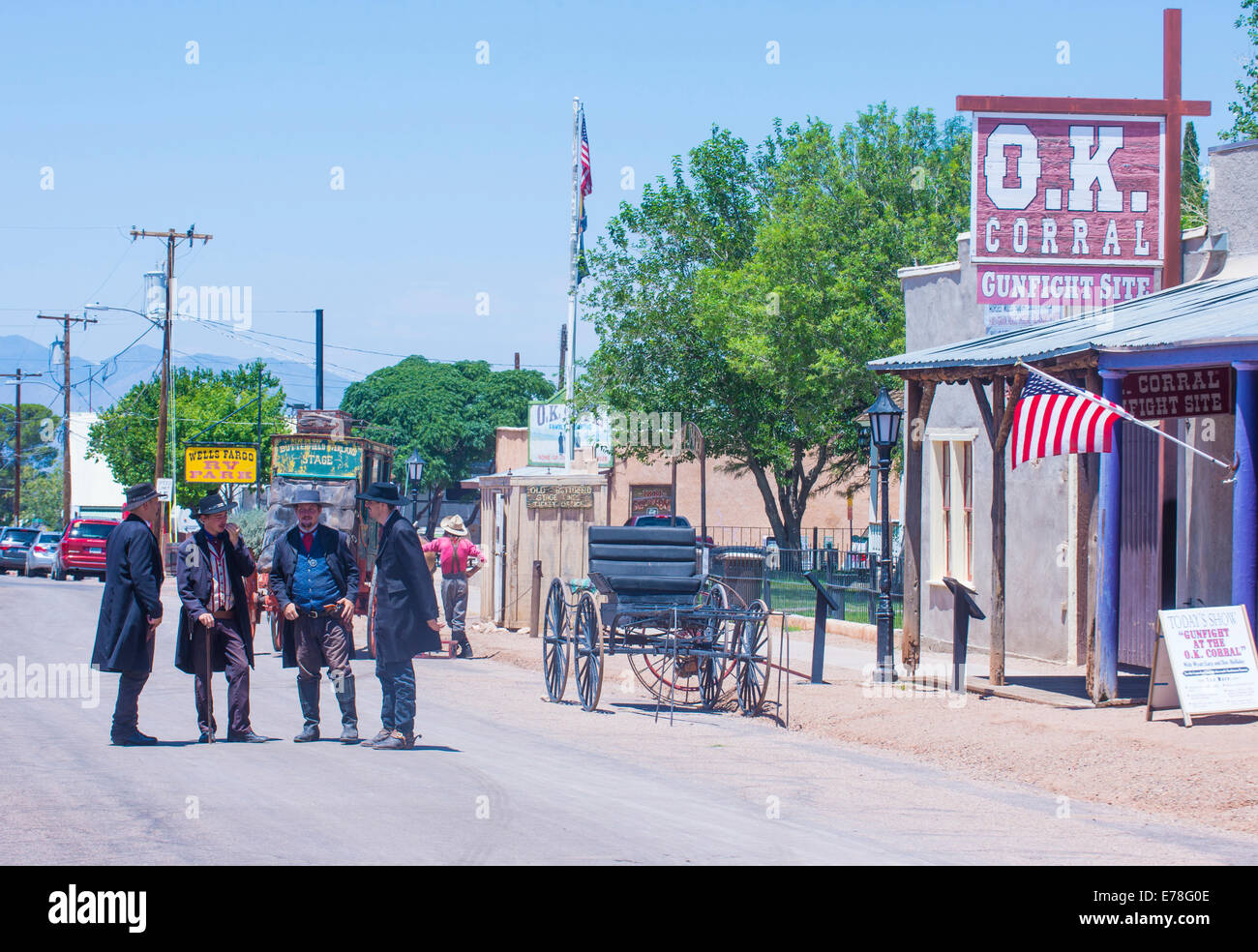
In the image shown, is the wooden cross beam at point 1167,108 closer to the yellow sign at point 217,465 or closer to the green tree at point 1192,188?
the green tree at point 1192,188

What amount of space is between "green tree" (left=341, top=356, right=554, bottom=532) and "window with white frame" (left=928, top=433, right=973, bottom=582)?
66743 mm

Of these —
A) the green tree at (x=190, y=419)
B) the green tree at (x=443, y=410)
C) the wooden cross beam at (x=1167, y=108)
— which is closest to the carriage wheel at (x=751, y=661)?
the wooden cross beam at (x=1167, y=108)

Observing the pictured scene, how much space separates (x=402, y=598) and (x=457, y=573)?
384 inches

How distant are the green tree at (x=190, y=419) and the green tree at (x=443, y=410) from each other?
8695 millimetres

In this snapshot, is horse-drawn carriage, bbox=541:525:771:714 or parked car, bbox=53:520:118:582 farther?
parked car, bbox=53:520:118:582

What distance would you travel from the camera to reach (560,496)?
22750 millimetres

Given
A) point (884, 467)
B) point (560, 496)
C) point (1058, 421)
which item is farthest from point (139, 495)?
point (560, 496)

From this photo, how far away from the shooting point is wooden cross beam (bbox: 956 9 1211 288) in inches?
603

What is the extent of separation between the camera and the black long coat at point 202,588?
1082 cm

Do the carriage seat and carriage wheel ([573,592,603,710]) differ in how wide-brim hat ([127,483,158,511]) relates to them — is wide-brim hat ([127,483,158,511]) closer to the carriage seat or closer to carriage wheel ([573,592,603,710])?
carriage wheel ([573,592,603,710])

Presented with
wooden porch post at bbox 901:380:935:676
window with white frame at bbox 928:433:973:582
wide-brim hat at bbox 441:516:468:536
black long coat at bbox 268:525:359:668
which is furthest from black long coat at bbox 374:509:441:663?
window with white frame at bbox 928:433:973:582

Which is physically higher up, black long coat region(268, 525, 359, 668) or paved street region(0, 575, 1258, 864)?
black long coat region(268, 525, 359, 668)
